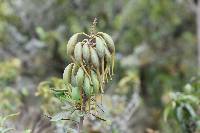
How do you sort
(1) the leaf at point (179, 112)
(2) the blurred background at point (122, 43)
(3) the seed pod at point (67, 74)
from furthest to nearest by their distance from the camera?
1. (2) the blurred background at point (122, 43)
2. (1) the leaf at point (179, 112)
3. (3) the seed pod at point (67, 74)

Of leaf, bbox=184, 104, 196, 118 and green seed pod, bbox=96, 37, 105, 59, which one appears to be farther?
leaf, bbox=184, 104, 196, 118

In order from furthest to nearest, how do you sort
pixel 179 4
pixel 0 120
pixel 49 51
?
1. pixel 179 4
2. pixel 49 51
3. pixel 0 120

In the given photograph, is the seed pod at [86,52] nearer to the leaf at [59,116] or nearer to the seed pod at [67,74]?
the seed pod at [67,74]

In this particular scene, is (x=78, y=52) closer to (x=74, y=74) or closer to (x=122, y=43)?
(x=74, y=74)

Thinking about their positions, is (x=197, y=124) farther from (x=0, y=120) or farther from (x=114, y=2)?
(x=114, y=2)

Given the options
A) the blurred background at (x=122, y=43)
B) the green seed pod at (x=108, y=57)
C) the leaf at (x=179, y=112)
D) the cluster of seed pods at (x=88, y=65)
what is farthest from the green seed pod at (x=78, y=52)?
the blurred background at (x=122, y=43)

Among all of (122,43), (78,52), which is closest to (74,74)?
(78,52)

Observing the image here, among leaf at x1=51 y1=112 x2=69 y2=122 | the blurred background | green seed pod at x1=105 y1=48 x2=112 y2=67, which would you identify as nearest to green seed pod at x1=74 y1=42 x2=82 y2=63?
green seed pod at x1=105 y1=48 x2=112 y2=67

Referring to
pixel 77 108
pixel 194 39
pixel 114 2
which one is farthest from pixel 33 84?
pixel 77 108

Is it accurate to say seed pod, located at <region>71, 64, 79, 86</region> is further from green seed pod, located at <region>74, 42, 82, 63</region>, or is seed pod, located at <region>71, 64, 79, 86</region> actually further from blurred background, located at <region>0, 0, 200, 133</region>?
blurred background, located at <region>0, 0, 200, 133</region>
